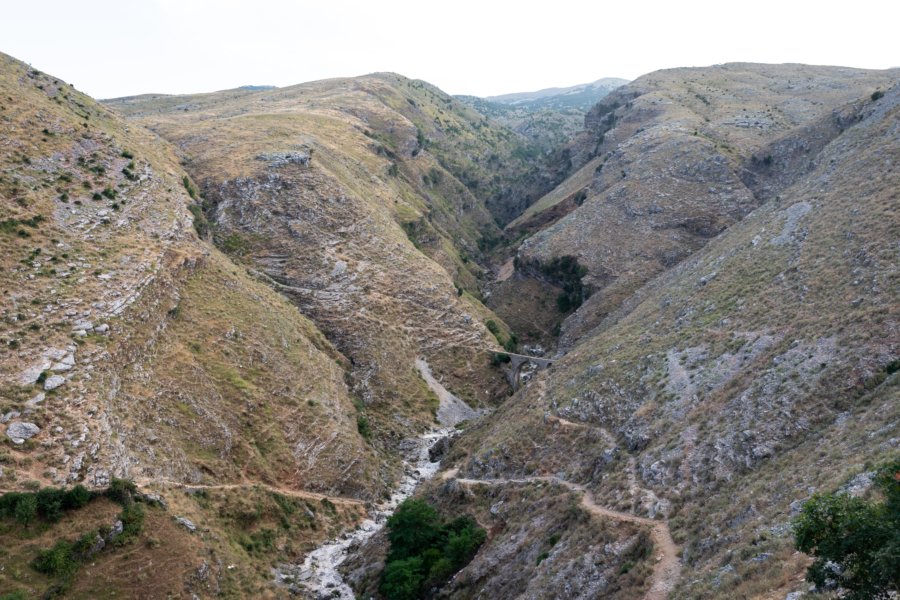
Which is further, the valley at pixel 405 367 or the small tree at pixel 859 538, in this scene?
the valley at pixel 405 367

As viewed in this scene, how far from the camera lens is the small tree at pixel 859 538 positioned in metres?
13.5

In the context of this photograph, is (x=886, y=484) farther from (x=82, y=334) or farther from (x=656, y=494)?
(x=82, y=334)

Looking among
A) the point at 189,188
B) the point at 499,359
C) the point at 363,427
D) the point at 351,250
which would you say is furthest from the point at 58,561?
the point at 499,359

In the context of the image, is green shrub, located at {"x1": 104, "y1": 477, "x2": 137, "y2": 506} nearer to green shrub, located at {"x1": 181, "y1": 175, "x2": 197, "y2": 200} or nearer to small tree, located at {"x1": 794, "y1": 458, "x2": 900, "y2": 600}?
small tree, located at {"x1": 794, "y1": 458, "x2": 900, "y2": 600}

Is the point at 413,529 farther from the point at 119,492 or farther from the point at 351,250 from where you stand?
the point at 351,250

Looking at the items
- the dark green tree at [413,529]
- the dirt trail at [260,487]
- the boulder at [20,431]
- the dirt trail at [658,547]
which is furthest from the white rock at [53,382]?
the dirt trail at [658,547]

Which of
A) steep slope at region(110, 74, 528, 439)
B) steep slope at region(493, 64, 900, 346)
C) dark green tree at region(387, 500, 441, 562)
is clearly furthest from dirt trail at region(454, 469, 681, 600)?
steep slope at region(493, 64, 900, 346)

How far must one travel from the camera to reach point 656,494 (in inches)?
1294

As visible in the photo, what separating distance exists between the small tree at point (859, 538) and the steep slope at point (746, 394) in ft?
16.5

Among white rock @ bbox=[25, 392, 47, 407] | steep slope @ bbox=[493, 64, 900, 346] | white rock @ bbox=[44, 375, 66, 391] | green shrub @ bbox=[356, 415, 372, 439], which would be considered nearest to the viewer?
white rock @ bbox=[25, 392, 47, 407]

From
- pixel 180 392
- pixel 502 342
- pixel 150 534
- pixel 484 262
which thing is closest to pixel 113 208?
pixel 180 392

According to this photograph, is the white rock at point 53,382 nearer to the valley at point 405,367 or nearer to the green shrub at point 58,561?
the valley at point 405,367

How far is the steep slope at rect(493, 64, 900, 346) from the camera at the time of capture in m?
94.2

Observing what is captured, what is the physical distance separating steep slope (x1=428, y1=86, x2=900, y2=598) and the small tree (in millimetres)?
5018
